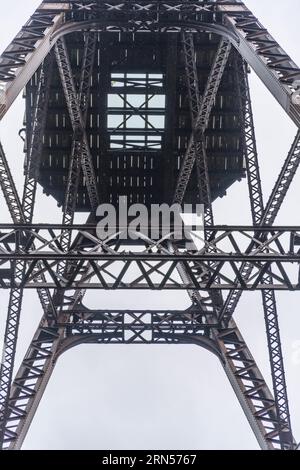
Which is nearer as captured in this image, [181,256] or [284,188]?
[181,256]

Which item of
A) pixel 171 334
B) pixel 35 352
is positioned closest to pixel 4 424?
pixel 35 352

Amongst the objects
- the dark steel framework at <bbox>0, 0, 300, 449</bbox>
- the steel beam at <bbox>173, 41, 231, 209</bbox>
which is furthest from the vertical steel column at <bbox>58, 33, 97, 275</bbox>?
the steel beam at <bbox>173, 41, 231, 209</bbox>

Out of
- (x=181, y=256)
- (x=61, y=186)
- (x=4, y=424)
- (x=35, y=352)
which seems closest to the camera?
(x=181, y=256)

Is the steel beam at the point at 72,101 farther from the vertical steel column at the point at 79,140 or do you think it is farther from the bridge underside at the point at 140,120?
the bridge underside at the point at 140,120

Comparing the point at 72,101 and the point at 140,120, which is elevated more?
the point at 140,120

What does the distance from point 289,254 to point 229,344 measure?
293 inches

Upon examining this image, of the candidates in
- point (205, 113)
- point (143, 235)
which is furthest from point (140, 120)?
point (143, 235)

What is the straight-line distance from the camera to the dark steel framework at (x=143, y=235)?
11.7 meters

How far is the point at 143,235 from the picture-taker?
469 inches

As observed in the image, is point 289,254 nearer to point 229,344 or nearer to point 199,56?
point 229,344

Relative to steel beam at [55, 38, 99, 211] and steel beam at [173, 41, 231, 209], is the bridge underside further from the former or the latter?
steel beam at [55, 38, 99, 211]

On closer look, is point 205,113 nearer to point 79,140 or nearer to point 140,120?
point 79,140

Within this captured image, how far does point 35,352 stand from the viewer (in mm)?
17719
